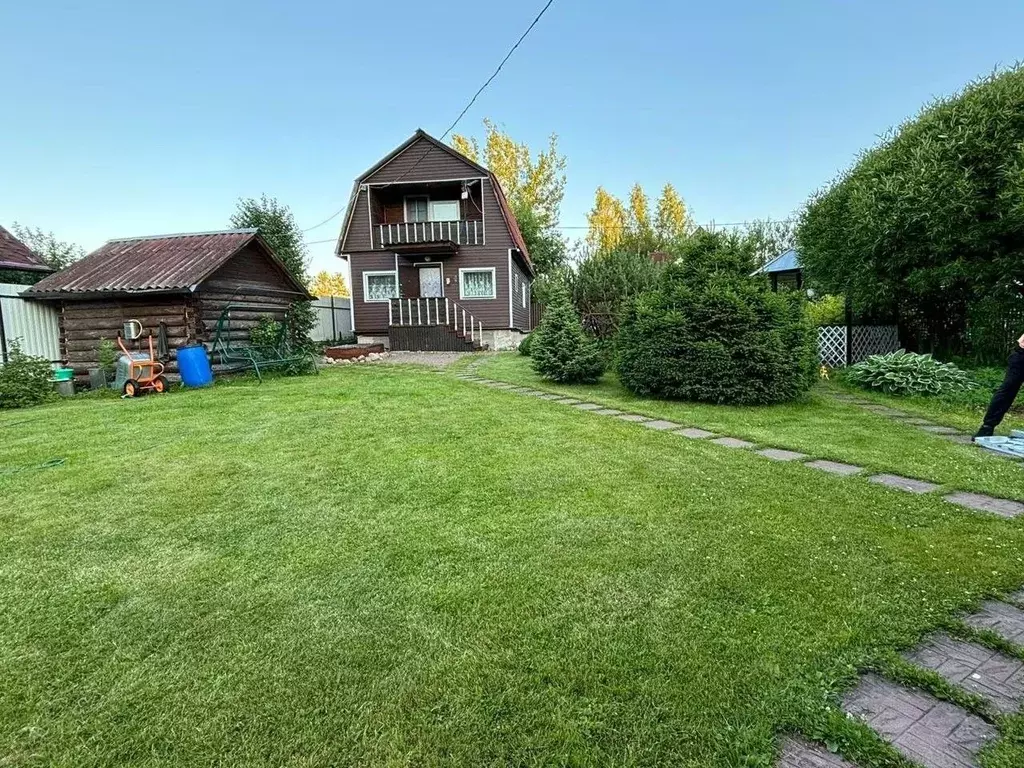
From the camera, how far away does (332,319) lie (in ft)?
65.9

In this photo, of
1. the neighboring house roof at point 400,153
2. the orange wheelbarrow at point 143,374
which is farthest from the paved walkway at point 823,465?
the neighboring house roof at point 400,153

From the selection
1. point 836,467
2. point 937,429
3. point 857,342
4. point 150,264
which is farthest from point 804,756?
point 150,264

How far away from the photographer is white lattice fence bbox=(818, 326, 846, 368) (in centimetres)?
1118

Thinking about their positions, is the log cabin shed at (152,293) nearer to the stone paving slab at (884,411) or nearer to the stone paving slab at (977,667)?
the stone paving slab at (977,667)

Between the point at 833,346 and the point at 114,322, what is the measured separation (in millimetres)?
14797

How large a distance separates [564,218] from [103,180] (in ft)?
74.9

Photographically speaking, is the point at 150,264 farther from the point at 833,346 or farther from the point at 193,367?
the point at 833,346

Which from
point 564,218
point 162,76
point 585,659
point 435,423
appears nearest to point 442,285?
point 162,76

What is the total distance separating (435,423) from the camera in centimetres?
581

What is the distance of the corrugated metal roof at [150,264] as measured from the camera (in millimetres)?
9148

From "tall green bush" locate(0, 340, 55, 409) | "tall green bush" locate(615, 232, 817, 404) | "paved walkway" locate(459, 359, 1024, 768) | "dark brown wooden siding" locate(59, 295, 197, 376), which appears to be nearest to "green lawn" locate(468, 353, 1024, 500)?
"tall green bush" locate(615, 232, 817, 404)

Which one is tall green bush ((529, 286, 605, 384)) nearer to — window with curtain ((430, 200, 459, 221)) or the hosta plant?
the hosta plant

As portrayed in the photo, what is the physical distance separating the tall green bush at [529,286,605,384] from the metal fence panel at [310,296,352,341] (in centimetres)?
1179

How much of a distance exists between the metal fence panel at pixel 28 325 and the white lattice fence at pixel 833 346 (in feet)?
51.4
